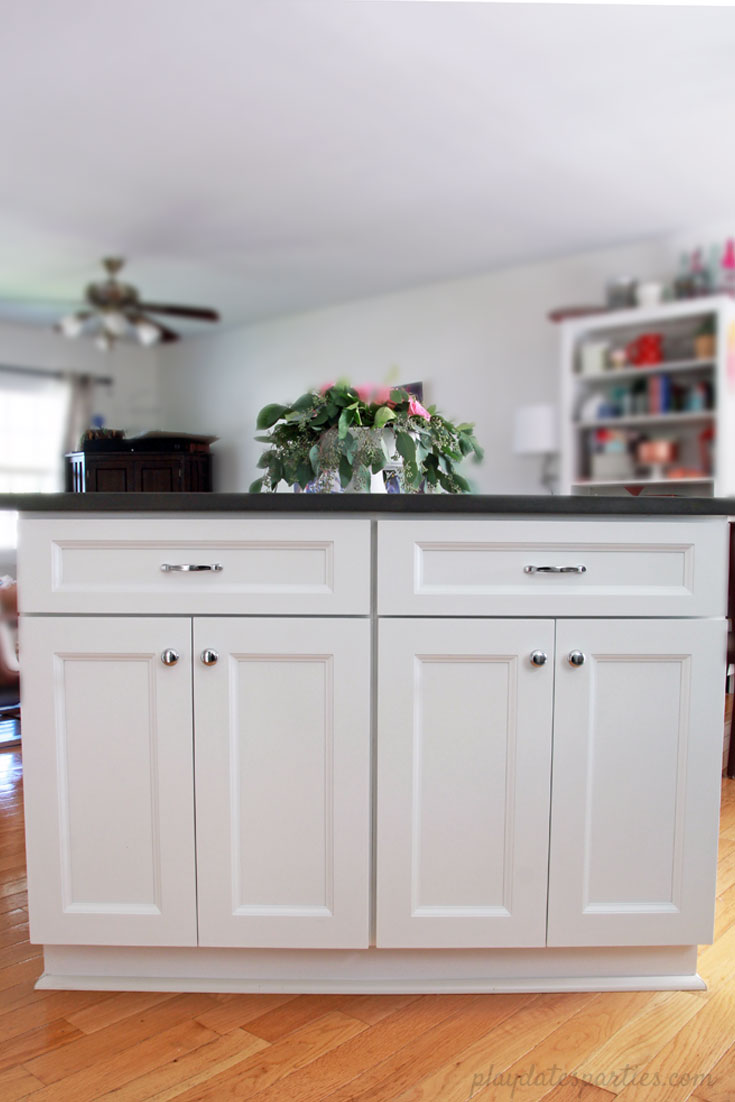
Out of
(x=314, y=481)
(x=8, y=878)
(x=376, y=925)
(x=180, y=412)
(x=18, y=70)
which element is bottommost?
(x=8, y=878)

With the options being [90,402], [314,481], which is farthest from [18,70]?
[90,402]

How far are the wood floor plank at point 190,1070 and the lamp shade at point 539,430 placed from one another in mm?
3179

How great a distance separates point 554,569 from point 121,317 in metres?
3.85

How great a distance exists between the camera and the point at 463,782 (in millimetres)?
1032

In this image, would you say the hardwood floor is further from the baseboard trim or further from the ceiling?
the ceiling

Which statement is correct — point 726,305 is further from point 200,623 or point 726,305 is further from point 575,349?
point 200,623

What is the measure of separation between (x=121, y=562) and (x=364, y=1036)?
0.69 meters

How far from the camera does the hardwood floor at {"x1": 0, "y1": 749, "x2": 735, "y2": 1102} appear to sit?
896 millimetres

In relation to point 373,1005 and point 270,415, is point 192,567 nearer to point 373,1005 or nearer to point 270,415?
point 270,415

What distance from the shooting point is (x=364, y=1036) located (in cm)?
99

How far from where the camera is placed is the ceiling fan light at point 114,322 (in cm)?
426

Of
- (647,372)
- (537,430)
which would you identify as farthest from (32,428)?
(647,372)

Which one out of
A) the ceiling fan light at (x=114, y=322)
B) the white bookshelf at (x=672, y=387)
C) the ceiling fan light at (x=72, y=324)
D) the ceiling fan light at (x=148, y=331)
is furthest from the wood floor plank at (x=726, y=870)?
the ceiling fan light at (x=72, y=324)

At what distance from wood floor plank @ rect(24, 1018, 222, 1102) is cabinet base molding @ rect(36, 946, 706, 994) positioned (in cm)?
8
